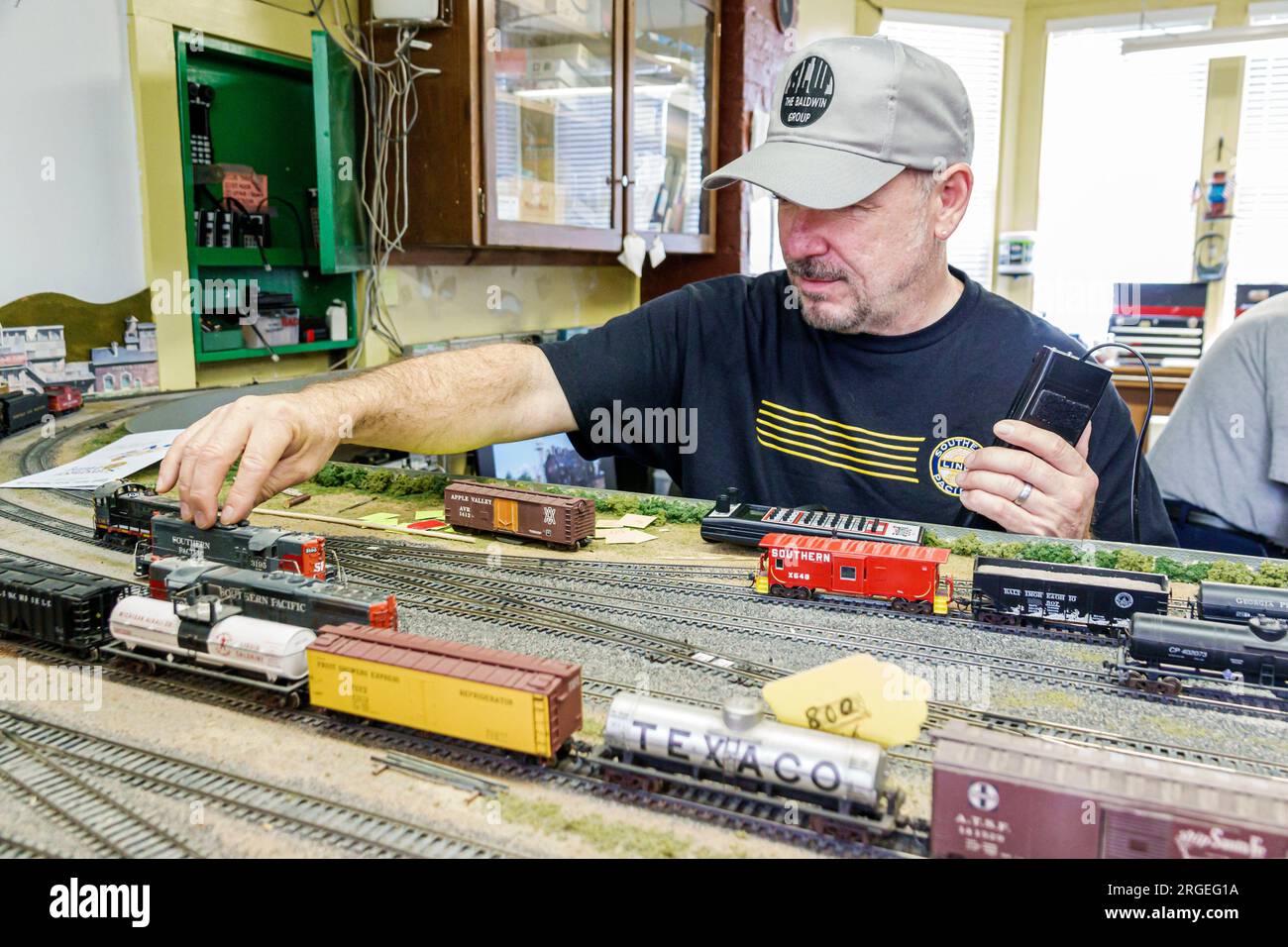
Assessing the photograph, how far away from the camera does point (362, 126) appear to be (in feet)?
12.8

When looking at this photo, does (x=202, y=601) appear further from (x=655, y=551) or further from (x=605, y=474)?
(x=605, y=474)

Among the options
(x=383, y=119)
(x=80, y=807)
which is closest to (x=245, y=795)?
(x=80, y=807)

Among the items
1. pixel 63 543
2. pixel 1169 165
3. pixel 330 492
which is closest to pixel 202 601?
pixel 63 543

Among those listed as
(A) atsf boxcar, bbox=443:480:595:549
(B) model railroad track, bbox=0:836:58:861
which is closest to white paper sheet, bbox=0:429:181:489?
(A) atsf boxcar, bbox=443:480:595:549

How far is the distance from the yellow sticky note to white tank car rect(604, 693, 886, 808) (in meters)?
0.03

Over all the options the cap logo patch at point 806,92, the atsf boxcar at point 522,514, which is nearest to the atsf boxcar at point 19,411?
the atsf boxcar at point 522,514

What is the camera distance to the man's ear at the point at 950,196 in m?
2.42

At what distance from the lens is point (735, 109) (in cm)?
584

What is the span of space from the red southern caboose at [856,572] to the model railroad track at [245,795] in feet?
3.14

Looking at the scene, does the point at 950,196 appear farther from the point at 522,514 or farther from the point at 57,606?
the point at 57,606

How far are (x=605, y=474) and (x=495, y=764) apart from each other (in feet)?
12.7

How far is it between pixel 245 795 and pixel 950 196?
2.18 meters
